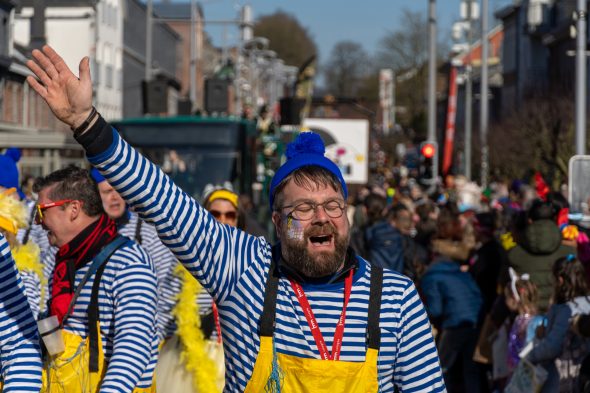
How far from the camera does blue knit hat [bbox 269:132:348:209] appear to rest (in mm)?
4113

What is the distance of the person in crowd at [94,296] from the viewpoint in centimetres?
509

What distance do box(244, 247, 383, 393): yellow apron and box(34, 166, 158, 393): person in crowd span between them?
113 cm

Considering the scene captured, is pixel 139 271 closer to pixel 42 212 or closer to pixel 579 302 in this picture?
pixel 42 212

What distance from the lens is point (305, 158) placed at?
13.5ft

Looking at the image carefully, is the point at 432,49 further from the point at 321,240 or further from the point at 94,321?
the point at 321,240

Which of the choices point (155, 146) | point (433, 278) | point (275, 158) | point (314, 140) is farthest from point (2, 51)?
point (314, 140)

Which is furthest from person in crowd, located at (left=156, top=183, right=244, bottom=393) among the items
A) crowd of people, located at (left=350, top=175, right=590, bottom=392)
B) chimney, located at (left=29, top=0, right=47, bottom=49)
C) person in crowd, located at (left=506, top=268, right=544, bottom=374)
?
chimney, located at (left=29, top=0, right=47, bottom=49)

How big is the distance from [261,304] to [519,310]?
5498 mm

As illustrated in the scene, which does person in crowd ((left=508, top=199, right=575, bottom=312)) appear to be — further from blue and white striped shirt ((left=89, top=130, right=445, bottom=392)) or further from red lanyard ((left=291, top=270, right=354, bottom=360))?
red lanyard ((left=291, top=270, right=354, bottom=360))

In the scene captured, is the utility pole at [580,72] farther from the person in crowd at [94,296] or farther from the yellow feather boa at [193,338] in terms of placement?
the person in crowd at [94,296]

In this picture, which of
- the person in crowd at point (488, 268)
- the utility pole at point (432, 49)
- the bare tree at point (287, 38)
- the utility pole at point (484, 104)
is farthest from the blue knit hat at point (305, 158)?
the bare tree at point (287, 38)

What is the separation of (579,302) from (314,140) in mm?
4299

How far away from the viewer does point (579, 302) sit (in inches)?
319

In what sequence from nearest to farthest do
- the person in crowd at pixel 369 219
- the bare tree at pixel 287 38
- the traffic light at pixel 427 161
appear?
1. the person in crowd at pixel 369 219
2. the traffic light at pixel 427 161
3. the bare tree at pixel 287 38
